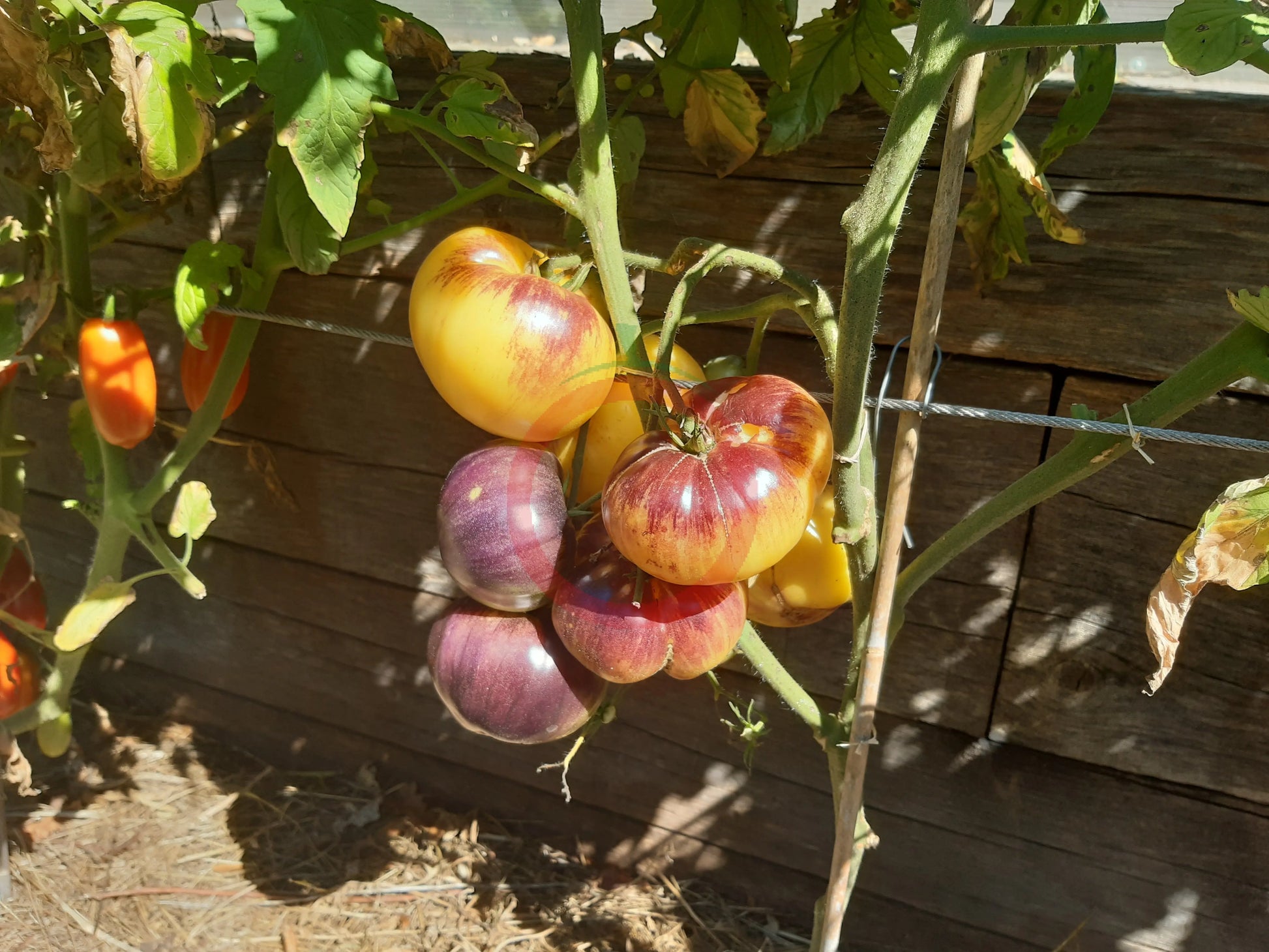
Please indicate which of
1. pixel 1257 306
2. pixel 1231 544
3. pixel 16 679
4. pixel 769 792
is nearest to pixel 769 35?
pixel 1257 306

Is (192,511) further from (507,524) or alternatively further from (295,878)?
(295,878)

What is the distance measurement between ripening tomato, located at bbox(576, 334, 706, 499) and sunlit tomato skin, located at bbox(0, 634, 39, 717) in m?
0.86

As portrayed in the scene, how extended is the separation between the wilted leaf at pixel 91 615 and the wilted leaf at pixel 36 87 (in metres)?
0.52

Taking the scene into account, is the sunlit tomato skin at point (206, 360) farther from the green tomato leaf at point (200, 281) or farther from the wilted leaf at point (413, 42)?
the wilted leaf at point (413, 42)

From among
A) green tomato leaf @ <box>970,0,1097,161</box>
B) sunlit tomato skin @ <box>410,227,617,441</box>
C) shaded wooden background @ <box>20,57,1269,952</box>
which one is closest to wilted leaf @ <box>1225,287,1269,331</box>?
green tomato leaf @ <box>970,0,1097,161</box>

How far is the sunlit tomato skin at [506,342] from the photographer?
0.75m

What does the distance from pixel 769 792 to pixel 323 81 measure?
3.52 feet

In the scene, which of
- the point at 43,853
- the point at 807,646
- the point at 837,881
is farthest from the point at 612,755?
the point at 43,853

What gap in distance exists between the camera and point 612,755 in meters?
1.45

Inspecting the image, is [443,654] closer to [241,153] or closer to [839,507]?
[839,507]

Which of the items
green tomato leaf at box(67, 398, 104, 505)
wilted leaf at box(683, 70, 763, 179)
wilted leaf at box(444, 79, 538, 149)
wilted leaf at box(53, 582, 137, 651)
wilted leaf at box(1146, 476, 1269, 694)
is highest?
wilted leaf at box(683, 70, 763, 179)

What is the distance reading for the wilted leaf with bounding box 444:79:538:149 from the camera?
2.60 feet

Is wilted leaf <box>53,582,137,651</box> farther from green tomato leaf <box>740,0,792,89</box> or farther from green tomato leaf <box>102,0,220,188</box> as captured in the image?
green tomato leaf <box>740,0,792,89</box>

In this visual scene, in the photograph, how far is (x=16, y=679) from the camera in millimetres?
1240
